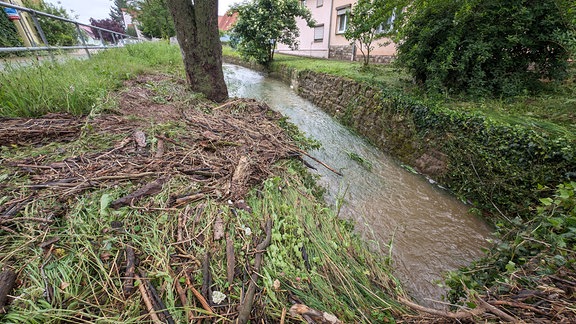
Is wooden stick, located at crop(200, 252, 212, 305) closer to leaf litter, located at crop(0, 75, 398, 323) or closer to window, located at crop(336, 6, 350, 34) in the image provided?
leaf litter, located at crop(0, 75, 398, 323)

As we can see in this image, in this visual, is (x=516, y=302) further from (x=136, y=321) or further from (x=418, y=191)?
(x=418, y=191)

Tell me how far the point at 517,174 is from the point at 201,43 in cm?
508

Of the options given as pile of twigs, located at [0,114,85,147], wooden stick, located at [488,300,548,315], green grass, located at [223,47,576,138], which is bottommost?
wooden stick, located at [488,300,548,315]

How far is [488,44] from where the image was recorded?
3.80 m

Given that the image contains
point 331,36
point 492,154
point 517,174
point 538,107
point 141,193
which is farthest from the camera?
point 331,36

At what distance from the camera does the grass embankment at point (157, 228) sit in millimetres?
1084

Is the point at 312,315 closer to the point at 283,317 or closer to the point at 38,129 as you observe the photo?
the point at 283,317

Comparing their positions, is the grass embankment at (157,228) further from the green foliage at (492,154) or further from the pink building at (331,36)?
the pink building at (331,36)

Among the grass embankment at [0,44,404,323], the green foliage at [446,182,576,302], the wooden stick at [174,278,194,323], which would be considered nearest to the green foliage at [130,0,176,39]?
the grass embankment at [0,44,404,323]

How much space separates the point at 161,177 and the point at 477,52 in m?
5.23

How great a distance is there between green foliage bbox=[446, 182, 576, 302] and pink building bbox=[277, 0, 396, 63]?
10511mm

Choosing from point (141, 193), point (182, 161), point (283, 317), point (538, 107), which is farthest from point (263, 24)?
point (283, 317)

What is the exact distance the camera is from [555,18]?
3.38 metres

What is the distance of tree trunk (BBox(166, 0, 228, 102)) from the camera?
365 centimetres
